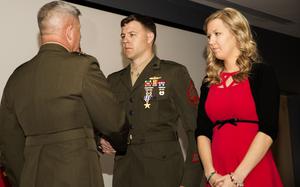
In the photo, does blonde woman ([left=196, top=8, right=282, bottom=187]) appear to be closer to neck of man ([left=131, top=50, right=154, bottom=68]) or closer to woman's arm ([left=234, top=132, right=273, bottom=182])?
woman's arm ([left=234, top=132, right=273, bottom=182])

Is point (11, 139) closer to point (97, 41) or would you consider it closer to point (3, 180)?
point (3, 180)

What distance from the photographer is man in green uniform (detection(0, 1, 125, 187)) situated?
2066mm

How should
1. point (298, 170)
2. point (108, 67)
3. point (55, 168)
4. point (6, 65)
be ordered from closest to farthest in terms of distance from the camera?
point (55, 168), point (6, 65), point (108, 67), point (298, 170)

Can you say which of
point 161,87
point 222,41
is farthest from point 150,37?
point 222,41

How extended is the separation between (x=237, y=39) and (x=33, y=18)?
203 cm

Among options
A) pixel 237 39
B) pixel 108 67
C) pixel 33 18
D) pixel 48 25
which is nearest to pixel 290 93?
pixel 108 67

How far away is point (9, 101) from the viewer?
2.24 metres

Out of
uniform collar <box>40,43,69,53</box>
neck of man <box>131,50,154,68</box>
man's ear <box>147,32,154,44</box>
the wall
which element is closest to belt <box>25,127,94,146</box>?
uniform collar <box>40,43,69,53</box>

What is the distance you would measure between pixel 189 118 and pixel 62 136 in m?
0.95

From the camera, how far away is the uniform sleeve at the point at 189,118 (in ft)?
8.66

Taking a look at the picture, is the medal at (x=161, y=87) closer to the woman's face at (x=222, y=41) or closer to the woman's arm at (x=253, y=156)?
the woman's face at (x=222, y=41)

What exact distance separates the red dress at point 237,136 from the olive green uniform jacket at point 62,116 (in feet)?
1.70

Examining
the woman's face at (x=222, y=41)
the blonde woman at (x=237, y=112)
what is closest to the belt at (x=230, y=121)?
the blonde woman at (x=237, y=112)

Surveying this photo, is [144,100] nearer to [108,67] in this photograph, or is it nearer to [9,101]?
[9,101]
